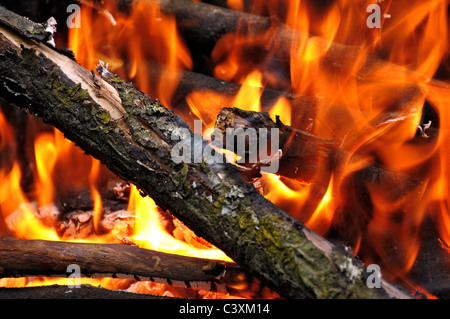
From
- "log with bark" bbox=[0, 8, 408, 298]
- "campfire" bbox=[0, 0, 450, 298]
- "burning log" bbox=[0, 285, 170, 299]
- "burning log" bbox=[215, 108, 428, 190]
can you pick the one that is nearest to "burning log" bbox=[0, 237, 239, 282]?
"campfire" bbox=[0, 0, 450, 298]

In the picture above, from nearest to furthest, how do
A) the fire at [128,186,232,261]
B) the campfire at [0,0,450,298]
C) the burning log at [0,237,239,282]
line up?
the campfire at [0,0,450,298] → the burning log at [0,237,239,282] → the fire at [128,186,232,261]

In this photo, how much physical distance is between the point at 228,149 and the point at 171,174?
15.6 inches

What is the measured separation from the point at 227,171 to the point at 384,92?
5.15 feet

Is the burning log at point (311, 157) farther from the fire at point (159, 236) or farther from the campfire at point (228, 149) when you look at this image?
the fire at point (159, 236)

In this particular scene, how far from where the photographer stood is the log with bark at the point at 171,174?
1.63 meters

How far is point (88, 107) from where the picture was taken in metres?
1.97

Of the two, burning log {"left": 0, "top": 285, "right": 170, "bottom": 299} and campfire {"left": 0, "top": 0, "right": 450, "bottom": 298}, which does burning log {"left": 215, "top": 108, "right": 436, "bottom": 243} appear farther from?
burning log {"left": 0, "top": 285, "right": 170, "bottom": 299}

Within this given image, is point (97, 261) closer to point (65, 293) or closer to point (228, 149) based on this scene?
point (65, 293)

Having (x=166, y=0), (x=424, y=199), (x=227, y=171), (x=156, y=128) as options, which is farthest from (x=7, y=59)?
Answer: (x=424, y=199)

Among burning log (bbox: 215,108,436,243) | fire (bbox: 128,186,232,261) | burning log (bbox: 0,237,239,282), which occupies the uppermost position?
burning log (bbox: 215,108,436,243)

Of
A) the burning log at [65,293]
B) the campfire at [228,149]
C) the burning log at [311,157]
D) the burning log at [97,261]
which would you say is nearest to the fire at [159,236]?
the campfire at [228,149]

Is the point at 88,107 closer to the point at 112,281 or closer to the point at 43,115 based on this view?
the point at 43,115

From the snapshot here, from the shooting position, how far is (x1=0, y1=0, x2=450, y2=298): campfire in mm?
1853

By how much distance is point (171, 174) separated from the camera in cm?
187
